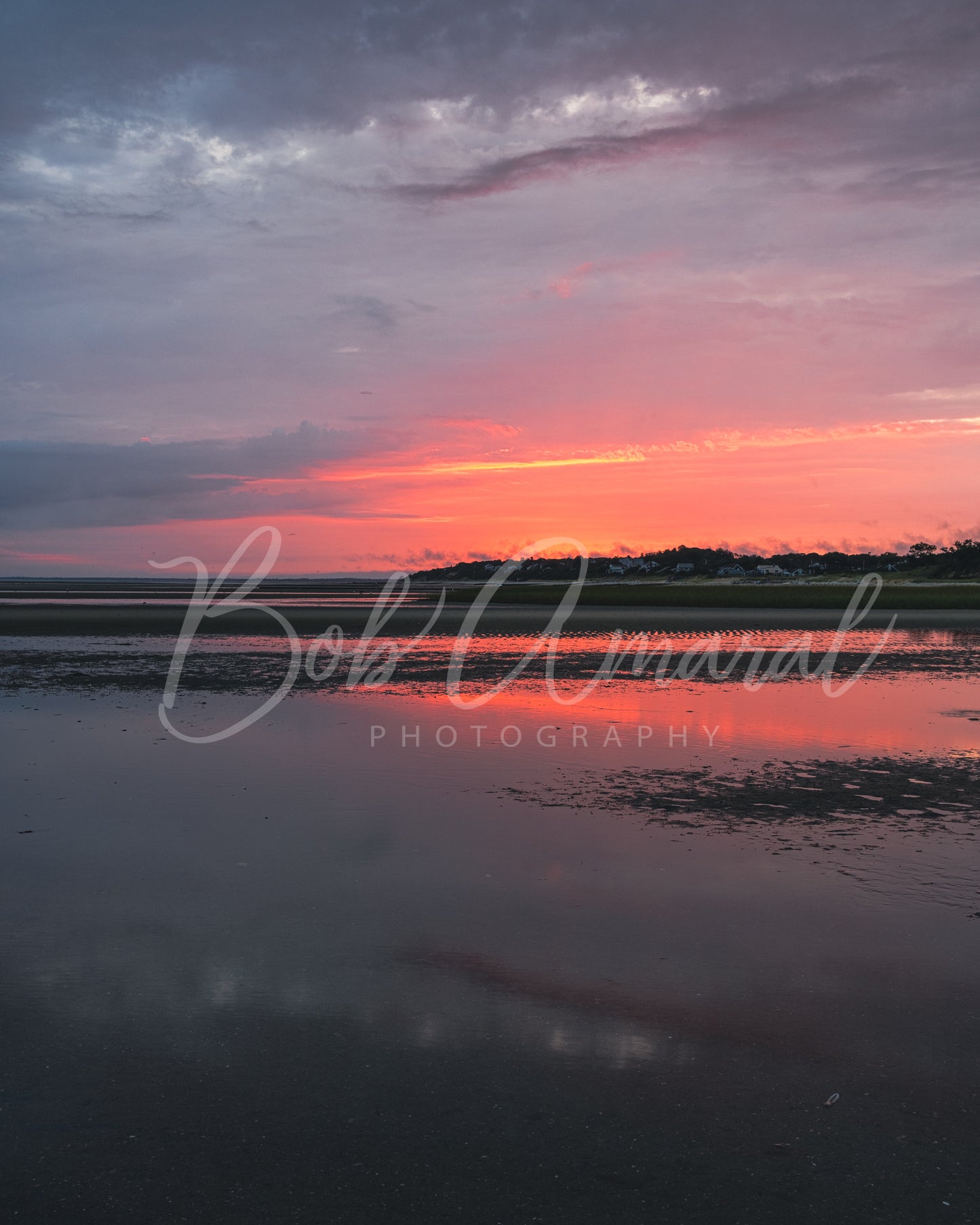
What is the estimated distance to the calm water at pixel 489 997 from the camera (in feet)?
16.5

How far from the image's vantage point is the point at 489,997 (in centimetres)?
706

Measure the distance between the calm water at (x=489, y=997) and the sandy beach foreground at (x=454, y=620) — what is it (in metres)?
39.3

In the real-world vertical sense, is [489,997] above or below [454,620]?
below

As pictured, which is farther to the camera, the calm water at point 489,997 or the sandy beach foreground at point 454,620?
the sandy beach foreground at point 454,620

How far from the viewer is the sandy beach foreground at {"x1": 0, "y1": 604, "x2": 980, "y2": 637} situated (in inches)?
2181

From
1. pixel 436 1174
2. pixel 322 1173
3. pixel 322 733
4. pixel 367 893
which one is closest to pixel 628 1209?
pixel 436 1174

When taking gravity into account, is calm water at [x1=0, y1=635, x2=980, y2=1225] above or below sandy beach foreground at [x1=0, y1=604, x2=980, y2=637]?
below

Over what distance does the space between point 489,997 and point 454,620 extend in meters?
57.9

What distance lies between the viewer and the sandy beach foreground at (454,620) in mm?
55406

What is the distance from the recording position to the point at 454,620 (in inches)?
2554

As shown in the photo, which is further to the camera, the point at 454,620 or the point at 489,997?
the point at 454,620

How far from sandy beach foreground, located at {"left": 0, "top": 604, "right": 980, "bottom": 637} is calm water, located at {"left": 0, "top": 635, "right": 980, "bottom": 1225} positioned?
39329mm

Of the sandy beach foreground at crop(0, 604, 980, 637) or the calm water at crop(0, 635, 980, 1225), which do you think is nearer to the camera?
the calm water at crop(0, 635, 980, 1225)

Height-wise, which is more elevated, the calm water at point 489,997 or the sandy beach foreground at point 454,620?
the sandy beach foreground at point 454,620
